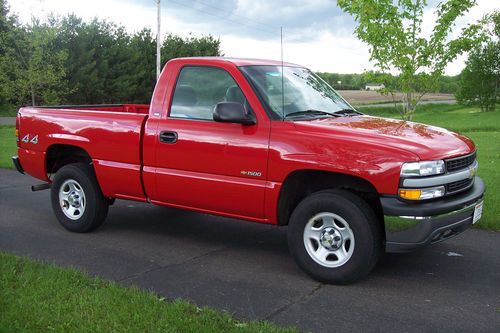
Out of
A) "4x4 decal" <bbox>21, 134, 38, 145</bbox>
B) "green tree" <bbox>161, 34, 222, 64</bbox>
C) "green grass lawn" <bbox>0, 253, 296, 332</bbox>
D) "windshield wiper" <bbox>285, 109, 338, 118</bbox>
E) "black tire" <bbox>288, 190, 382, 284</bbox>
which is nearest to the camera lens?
"green grass lawn" <bbox>0, 253, 296, 332</bbox>

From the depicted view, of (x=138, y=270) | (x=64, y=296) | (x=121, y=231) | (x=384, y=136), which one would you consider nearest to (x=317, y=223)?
(x=384, y=136)

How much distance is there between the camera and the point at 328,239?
4867 millimetres

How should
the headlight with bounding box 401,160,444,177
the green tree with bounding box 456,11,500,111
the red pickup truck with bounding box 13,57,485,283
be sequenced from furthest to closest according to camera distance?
the green tree with bounding box 456,11,500,111 → the red pickup truck with bounding box 13,57,485,283 → the headlight with bounding box 401,160,444,177

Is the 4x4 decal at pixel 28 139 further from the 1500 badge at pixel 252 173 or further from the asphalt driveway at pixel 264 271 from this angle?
the 1500 badge at pixel 252 173

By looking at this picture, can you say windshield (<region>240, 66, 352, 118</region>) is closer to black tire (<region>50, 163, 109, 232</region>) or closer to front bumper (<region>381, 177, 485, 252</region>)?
front bumper (<region>381, 177, 485, 252</region>)

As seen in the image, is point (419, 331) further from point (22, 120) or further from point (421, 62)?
point (421, 62)

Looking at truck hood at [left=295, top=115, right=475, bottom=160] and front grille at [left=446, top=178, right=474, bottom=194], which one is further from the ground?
truck hood at [left=295, top=115, right=475, bottom=160]

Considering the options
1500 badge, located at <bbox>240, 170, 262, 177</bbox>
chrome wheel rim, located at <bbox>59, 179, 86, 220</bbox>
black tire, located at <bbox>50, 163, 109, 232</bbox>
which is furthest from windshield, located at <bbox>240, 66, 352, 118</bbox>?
chrome wheel rim, located at <bbox>59, 179, 86, 220</bbox>

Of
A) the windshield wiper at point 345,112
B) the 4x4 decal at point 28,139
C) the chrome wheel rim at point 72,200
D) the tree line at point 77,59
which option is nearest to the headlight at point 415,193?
the windshield wiper at point 345,112

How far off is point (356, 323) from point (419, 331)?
43cm

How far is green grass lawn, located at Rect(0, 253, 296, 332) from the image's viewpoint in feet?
12.5

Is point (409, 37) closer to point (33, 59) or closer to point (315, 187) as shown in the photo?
point (315, 187)

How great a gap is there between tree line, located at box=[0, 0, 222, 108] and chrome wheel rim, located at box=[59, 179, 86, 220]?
21446 mm

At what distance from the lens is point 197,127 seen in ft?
18.0
